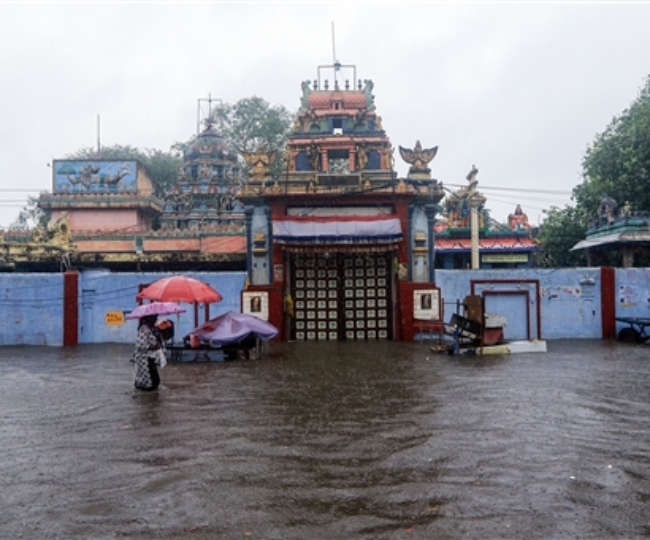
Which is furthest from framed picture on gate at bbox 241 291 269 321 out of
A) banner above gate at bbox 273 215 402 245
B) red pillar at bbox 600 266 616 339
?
red pillar at bbox 600 266 616 339

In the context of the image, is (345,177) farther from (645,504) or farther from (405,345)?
(645,504)

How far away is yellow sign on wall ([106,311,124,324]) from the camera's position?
21188 millimetres

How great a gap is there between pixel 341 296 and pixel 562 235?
59.3 feet

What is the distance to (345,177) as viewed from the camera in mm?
21344

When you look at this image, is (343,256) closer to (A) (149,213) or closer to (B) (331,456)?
(B) (331,456)

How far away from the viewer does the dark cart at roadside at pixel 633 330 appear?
19.5m

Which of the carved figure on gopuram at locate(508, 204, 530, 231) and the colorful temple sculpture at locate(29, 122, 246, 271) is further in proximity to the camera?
the carved figure on gopuram at locate(508, 204, 530, 231)

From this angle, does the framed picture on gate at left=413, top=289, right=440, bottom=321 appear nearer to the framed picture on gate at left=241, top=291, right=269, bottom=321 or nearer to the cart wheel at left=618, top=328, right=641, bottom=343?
the framed picture on gate at left=241, top=291, right=269, bottom=321

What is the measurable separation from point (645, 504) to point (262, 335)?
11.0 m

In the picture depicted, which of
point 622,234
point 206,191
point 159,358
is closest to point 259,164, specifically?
point 159,358

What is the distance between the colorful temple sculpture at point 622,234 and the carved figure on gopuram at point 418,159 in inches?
353

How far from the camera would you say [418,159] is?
22.0m

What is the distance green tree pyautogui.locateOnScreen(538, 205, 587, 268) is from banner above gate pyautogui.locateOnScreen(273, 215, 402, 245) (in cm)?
1630

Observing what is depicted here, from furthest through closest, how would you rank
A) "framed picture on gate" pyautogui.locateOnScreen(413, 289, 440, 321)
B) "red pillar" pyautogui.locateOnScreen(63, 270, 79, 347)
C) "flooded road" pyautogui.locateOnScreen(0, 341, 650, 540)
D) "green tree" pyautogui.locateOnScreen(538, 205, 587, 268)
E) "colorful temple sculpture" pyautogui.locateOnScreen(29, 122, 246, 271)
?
"green tree" pyautogui.locateOnScreen(538, 205, 587, 268) → "colorful temple sculpture" pyautogui.locateOnScreen(29, 122, 246, 271) → "red pillar" pyautogui.locateOnScreen(63, 270, 79, 347) → "framed picture on gate" pyautogui.locateOnScreen(413, 289, 440, 321) → "flooded road" pyautogui.locateOnScreen(0, 341, 650, 540)
